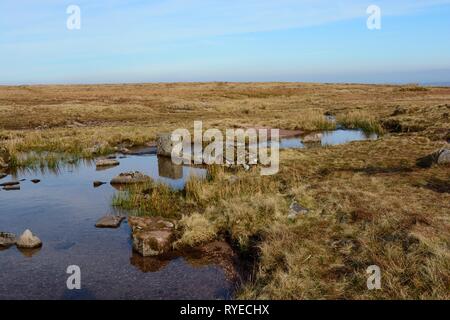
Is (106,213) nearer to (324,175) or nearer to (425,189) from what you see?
(324,175)

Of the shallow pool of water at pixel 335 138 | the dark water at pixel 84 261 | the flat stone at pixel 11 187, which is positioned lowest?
the dark water at pixel 84 261

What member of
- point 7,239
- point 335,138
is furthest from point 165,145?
point 7,239

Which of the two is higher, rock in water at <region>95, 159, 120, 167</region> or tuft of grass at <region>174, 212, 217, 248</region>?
rock in water at <region>95, 159, 120, 167</region>

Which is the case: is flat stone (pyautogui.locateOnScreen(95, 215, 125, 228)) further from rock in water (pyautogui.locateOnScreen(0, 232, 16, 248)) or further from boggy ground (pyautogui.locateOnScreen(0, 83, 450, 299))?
rock in water (pyautogui.locateOnScreen(0, 232, 16, 248))

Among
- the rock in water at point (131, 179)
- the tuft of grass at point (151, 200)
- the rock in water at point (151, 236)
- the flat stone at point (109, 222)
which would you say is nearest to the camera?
the rock in water at point (151, 236)

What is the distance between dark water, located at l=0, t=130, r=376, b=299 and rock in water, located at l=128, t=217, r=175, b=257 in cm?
25

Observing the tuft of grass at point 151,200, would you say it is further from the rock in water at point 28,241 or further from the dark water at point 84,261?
the rock in water at point 28,241

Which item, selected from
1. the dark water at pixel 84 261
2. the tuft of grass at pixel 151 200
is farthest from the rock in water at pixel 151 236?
the tuft of grass at pixel 151 200

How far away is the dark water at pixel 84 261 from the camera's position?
26.2 ft

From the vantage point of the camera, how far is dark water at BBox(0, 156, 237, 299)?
7.96 m

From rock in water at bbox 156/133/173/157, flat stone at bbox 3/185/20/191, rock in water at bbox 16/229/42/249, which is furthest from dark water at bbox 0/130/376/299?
rock in water at bbox 156/133/173/157

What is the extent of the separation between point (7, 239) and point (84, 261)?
254 centimetres

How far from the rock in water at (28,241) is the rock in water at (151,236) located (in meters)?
2.24
